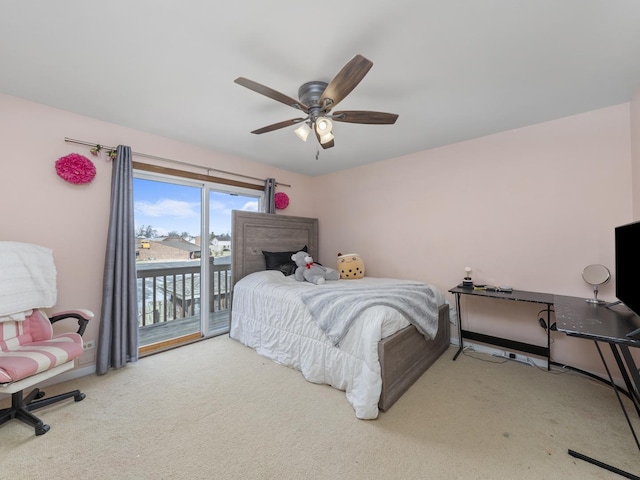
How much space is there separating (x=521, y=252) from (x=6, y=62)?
464 centimetres

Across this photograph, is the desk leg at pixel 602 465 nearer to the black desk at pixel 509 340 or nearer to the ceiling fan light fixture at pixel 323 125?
the black desk at pixel 509 340

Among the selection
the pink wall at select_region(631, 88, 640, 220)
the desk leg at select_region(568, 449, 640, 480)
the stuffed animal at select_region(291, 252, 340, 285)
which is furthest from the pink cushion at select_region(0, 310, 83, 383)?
the pink wall at select_region(631, 88, 640, 220)

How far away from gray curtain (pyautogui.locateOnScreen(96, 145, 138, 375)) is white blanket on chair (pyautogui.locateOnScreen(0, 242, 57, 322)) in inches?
16.6

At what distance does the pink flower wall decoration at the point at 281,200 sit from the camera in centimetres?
420

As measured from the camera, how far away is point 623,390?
2.20m

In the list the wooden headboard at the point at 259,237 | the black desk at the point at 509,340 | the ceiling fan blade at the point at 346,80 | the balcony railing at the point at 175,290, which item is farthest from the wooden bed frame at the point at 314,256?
the ceiling fan blade at the point at 346,80

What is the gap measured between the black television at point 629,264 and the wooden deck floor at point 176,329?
3.98 metres

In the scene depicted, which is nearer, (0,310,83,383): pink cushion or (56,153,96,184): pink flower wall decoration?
(0,310,83,383): pink cushion

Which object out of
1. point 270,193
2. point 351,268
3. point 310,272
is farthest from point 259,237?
point 351,268

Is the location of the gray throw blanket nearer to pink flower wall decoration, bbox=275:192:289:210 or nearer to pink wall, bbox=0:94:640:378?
pink wall, bbox=0:94:640:378

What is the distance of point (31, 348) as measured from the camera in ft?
6.20

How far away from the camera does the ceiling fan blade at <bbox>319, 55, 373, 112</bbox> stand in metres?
1.37

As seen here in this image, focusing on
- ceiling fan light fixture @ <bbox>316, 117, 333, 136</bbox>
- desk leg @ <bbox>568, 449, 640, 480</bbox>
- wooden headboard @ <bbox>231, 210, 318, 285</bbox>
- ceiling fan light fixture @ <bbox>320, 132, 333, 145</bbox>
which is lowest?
desk leg @ <bbox>568, 449, 640, 480</bbox>

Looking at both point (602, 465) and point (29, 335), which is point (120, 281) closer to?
point (29, 335)
